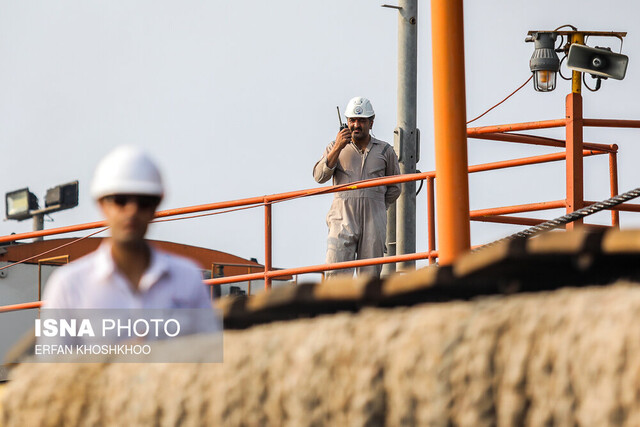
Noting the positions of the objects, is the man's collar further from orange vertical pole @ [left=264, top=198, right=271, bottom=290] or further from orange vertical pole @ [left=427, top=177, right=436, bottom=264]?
orange vertical pole @ [left=264, top=198, right=271, bottom=290]

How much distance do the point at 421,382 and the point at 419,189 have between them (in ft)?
28.3

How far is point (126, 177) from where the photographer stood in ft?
9.04

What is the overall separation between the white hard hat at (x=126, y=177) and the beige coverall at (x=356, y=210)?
5.90 metres

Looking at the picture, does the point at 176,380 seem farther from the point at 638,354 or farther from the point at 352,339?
the point at 638,354

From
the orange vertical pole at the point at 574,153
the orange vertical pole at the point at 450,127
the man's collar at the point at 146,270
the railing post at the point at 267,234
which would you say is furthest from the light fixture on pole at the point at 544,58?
the man's collar at the point at 146,270

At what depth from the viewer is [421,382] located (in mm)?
1979

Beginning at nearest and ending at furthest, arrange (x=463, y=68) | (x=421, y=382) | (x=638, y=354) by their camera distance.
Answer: (x=638, y=354), (x=421, y=382), (x=463, y=68)

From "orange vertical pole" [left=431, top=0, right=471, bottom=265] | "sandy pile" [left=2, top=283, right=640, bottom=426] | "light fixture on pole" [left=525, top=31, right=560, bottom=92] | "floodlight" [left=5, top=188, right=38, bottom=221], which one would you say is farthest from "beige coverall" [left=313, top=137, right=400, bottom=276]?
"floodlight" [left=5, top=188, right=38, bottom=221]

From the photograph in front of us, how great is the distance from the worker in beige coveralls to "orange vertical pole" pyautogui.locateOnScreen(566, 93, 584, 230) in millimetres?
1666

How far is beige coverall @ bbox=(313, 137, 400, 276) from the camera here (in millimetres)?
8742

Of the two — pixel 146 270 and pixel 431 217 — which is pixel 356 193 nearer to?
pixel 431 217

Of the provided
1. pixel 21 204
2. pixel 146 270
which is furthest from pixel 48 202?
pixel 146 270

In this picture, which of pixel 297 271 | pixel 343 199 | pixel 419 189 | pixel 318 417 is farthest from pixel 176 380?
pixel 419 189

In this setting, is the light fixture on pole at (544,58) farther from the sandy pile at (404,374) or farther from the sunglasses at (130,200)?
the sandy pile at (404,374)
